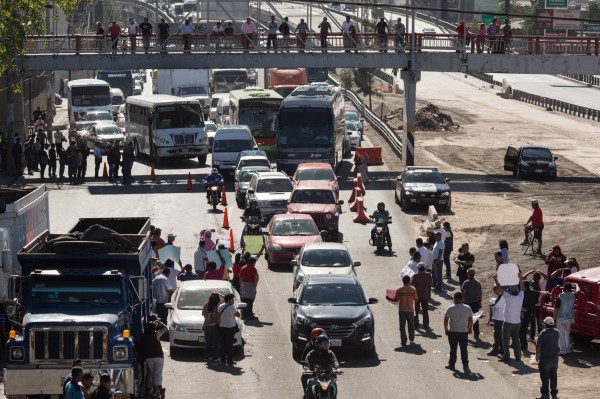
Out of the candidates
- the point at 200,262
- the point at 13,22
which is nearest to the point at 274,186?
the point at 13,22

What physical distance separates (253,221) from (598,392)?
1547 cm

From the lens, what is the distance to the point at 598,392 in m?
22.1

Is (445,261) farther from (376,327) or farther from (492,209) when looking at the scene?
(492,209)

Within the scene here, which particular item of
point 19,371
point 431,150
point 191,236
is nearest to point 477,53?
point 431,150

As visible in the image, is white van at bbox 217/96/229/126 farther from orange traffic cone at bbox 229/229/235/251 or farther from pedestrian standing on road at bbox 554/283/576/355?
pedestrian standing on road at bbox 554/283/576/355

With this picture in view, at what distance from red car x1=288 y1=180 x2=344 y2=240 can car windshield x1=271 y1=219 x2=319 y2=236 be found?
3152 mm

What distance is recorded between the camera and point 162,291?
2534cm

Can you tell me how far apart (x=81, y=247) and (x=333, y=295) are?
600 centimetres

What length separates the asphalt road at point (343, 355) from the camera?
72.8ft

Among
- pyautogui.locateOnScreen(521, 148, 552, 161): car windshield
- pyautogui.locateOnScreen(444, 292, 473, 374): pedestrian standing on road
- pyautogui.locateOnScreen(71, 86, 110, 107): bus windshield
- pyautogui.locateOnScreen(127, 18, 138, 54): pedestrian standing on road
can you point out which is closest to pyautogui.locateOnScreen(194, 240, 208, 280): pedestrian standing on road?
pyautogui.locateOnScreen(444, 292, 473, 374): pedestrian standing on road

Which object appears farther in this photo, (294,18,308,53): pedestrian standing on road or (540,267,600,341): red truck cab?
(294,18,308,53): pedestrian standing on road

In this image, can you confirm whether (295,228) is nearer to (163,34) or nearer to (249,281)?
(249,281)

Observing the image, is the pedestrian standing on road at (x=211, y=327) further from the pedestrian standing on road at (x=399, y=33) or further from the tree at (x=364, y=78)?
the tree at (x=364, y=78)

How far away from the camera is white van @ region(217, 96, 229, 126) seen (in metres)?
69.6
